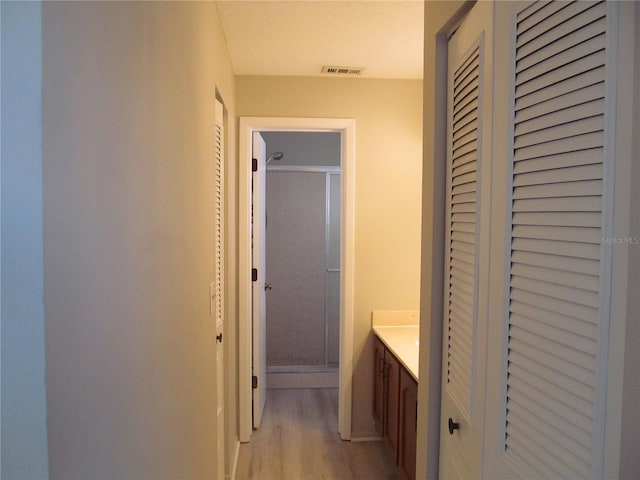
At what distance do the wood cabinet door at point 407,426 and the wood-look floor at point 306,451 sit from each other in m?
0.44

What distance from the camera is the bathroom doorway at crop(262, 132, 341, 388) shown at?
4.09 metres

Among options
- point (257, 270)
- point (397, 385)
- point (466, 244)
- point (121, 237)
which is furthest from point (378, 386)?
point (121, 237)

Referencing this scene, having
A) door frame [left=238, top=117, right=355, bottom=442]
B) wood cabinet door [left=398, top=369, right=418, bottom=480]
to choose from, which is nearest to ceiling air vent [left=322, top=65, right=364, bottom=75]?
door frame [left=238, top=117, right=355, bottom=442]

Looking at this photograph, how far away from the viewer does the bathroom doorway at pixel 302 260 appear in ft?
13.4

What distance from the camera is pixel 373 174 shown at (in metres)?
3.07

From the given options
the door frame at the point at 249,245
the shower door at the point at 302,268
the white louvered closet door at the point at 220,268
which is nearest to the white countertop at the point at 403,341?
the door frame at the point at 249,245

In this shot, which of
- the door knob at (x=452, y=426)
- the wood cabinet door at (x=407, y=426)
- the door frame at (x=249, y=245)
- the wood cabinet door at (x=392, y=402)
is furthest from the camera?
the door frame at (x=249, y=245)

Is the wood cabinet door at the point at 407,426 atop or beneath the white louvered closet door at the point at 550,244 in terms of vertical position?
beneath

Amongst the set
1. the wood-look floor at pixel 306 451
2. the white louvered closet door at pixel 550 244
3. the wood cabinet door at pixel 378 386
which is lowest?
the wood-look floor at pixel 306 451

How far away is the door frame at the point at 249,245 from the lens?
2.99 m

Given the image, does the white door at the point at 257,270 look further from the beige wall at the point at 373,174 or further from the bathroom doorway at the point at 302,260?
the bathroom doorway at the point at 302,260

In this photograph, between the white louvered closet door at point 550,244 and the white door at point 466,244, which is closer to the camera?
the white louvered closet door at point 550,244

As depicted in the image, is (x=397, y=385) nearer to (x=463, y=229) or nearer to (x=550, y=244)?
(x=463, y=229)

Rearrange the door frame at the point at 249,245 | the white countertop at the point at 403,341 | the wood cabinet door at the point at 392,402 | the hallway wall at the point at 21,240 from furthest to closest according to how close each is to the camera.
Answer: the door frame at the point at 249,245 → the wood cabinet door at the point at 392,402 → the white countertop at the point at 403,341 → the hallway wall at the point at 21,240
